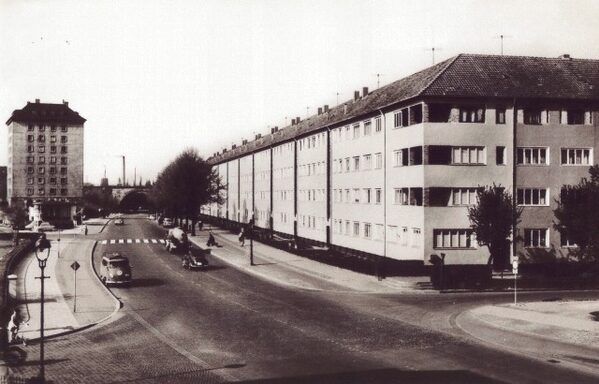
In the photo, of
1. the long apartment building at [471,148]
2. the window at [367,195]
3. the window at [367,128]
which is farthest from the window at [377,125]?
the window at [367,195]

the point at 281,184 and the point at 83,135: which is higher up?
the point at 83,135

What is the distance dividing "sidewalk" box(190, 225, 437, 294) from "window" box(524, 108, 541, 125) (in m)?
12.9

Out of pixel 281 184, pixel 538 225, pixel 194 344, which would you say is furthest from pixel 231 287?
pixel 281 184

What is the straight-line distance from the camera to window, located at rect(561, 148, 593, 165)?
4203 centimetres

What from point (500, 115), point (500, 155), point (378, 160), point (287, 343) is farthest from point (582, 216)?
point (378, 160)

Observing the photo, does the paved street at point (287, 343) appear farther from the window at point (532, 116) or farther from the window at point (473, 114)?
the window at point (532, 116)

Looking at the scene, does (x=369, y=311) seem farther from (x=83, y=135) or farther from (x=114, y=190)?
(x=114, y=190)

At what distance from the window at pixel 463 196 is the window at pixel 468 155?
178 centimetres

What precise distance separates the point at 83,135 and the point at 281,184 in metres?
66.0

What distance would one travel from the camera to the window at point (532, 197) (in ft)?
136

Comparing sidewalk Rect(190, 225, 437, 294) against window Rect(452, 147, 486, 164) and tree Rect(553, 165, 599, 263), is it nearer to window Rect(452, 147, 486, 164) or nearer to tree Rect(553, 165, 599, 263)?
window Rect(452, 147, 486, 164)

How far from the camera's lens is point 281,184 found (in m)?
73.8

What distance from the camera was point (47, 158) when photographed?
121 meters

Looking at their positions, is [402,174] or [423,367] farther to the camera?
[402,174]
